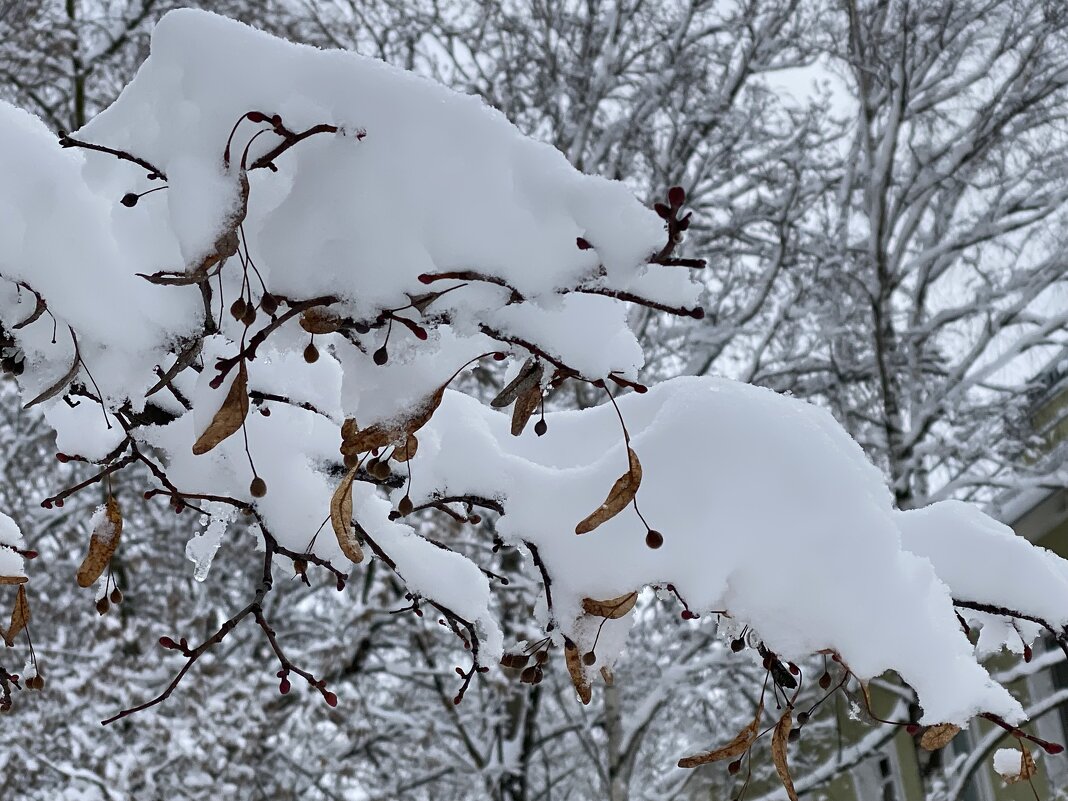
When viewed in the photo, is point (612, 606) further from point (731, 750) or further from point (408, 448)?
point (408, 448)

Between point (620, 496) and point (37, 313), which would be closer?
point (620, 496)

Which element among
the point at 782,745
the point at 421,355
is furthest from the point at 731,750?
the point at 421,355

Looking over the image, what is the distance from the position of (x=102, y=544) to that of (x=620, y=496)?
2.57 ft

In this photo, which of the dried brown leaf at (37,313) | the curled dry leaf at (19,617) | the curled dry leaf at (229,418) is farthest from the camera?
the curled dry leaf at (19,617)

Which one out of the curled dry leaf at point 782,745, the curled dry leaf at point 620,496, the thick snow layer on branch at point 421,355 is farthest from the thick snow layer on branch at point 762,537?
the curled dry leaf at point 620,496

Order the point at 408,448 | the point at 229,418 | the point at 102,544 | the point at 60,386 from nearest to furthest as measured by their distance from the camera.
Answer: the point at 229,418
the point at 408,448
the point at 60,386
the point at 102,544

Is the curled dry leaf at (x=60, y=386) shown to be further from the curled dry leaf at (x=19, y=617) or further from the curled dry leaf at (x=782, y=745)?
the curled dry leaf at (x=782, y=745)

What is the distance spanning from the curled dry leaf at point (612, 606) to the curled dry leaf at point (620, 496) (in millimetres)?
241

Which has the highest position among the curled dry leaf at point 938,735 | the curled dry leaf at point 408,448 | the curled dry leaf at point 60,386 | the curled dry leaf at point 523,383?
the curled dry leaf at point 60,386

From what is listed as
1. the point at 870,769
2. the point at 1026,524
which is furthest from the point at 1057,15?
the point at 870,769

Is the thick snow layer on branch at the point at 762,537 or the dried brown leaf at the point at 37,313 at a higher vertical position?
the dried brown leaf at the point at 37,313

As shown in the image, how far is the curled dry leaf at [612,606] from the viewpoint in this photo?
4.36ft

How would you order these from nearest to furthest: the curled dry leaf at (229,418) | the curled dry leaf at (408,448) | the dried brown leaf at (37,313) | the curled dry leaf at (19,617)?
the curled dry leaf at (229,418)
the curled dry leaf at (408,448)
the dried brown leaf at (37,313)
the curled dry leaf at (19,617)

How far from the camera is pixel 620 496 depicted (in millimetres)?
1112
